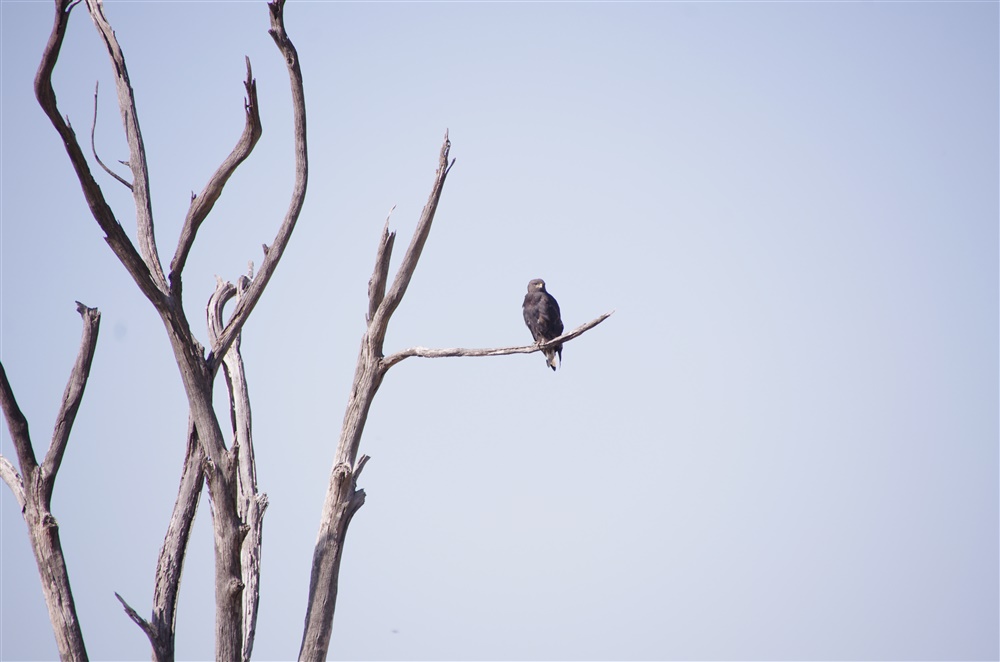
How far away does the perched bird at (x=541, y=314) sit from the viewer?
36.8 ft

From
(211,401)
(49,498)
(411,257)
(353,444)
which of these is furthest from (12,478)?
(411,257)

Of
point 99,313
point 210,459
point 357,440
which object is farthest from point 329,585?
point 99,313

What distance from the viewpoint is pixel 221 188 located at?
6.51 meters

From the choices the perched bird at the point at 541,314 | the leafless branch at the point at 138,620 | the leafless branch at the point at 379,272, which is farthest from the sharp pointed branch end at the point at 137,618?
the perched bird at the point at 541,314

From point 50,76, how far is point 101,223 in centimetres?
89

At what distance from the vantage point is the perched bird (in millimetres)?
11203

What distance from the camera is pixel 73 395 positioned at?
22.8ft

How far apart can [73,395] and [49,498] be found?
0.73m

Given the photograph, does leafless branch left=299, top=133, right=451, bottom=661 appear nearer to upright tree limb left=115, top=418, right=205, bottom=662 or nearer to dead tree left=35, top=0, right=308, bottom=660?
dead tree left=35, top=0, right=308, bottom=660

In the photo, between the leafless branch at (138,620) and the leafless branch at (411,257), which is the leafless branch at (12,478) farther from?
the leafless branch at (411,257)

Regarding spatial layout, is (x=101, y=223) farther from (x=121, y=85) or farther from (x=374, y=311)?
(x=374, y=311)

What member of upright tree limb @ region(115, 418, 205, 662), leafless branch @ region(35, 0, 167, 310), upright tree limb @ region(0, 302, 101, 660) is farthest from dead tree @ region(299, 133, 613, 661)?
leafless branch @ region(35, 0, 167, 310)

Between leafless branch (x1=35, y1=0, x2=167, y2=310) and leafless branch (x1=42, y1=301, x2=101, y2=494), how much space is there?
4.16ft

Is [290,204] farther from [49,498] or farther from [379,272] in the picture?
[49,498]
